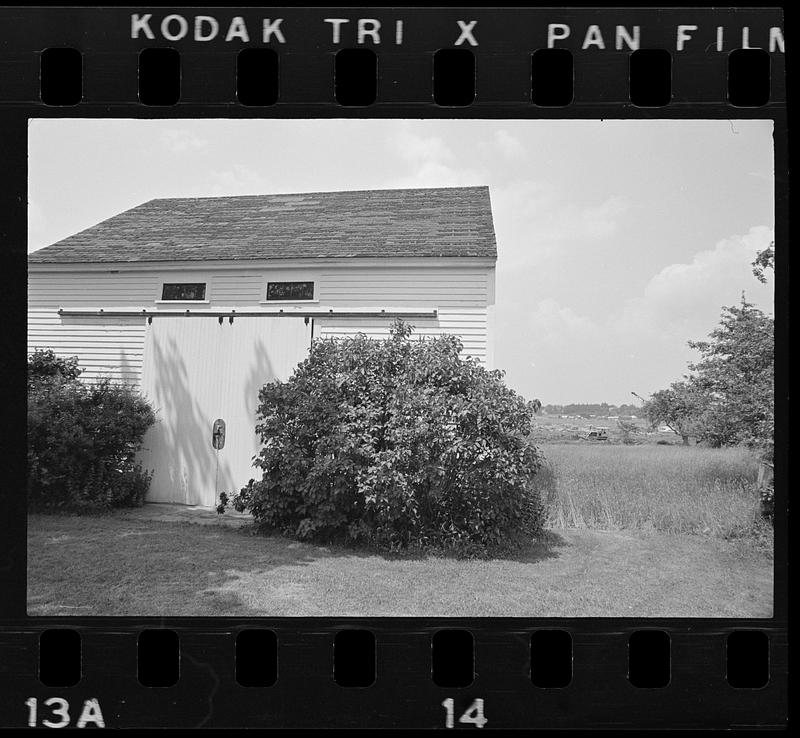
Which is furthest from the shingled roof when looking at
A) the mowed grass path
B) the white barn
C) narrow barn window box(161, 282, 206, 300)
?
the mowed grass path

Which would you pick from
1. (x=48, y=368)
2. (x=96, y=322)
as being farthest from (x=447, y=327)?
(x=96, y=322)

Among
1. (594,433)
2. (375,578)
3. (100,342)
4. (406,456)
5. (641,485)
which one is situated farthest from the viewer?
(100,342)

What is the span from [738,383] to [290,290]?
514 centimetres

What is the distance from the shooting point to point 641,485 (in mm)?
5719

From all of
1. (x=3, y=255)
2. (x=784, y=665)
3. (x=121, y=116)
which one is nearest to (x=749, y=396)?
(x=784, y=665)

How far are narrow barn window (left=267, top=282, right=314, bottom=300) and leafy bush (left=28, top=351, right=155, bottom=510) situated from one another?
2098 mm

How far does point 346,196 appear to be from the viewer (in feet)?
20.0

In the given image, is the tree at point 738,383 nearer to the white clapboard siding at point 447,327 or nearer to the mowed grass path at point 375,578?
the mowed grass path at point 375,578

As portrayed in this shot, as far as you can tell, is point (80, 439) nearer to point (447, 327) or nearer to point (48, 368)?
point (48, 368)

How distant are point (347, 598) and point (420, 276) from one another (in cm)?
365

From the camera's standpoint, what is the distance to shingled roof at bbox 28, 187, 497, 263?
20.4ft

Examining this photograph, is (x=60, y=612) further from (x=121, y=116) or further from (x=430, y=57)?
(x=430, y=57)

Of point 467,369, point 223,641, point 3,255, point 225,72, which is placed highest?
point 225,72

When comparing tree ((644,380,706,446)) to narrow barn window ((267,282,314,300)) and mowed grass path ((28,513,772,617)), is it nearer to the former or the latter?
mowed grass path ((28,513,772,617))
